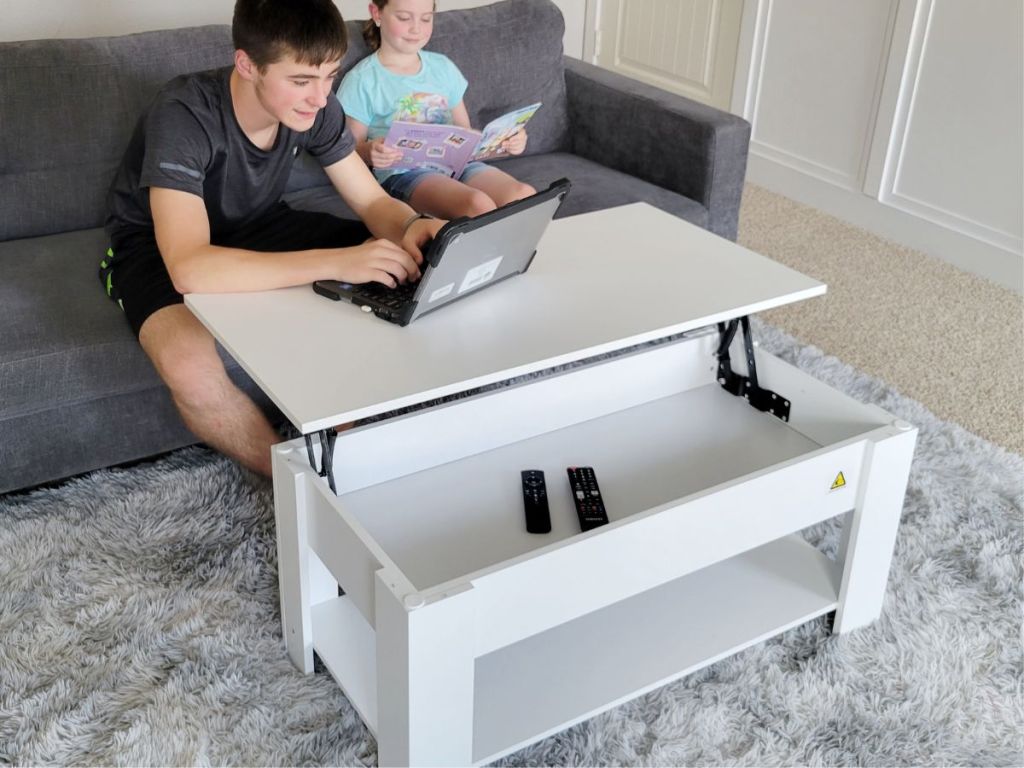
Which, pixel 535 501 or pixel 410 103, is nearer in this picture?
pixel 535 501

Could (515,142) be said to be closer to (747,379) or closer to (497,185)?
(497,185)

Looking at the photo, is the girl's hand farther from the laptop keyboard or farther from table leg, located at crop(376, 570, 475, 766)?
table leg, located at crop(376, 570, 475, 766)

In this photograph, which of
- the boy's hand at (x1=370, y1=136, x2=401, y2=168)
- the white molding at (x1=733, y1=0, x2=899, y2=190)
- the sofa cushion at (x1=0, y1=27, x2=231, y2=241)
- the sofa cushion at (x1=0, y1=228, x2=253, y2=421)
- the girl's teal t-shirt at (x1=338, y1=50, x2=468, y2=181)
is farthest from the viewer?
the white molding at (x1=733, y1=0, x2=899, y2=190)

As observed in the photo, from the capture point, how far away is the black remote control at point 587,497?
1.59 m

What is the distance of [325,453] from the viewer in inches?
59.7

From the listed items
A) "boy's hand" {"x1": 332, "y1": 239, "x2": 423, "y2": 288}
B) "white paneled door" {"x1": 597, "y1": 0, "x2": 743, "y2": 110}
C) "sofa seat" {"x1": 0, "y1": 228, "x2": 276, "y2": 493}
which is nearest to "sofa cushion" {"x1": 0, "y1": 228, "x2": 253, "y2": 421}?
"sofa seat" {"x1": 0, "y1": 228, "x2": 276, "y2": 493}

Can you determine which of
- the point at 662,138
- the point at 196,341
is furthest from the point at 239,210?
the point at 662,138

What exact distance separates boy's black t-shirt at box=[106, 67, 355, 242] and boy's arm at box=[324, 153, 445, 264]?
26 mm

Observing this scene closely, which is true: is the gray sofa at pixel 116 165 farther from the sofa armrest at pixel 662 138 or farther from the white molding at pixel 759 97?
the white molding at pixel 759 97

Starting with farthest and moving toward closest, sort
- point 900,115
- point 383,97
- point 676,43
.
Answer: point 676,43 → point 900,115 → point 383,97

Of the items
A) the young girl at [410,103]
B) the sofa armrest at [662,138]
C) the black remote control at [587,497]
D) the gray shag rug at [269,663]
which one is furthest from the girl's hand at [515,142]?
the black remote control at [587,497]

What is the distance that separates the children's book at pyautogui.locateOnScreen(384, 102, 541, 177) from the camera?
7.52ft

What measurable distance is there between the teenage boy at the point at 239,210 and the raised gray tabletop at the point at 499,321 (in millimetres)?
79

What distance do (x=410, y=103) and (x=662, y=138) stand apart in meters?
0.65
